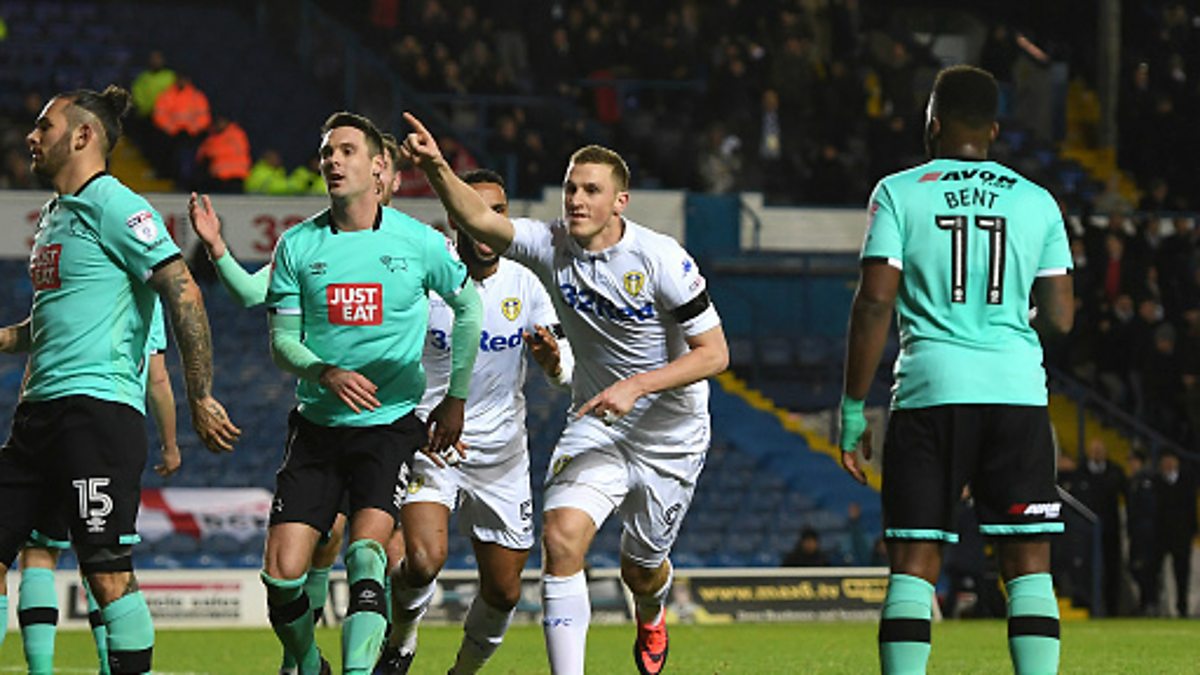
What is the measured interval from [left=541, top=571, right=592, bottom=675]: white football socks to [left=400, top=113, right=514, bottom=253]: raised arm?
1395mm

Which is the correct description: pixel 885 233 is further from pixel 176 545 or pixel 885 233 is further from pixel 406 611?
pixel 176 545

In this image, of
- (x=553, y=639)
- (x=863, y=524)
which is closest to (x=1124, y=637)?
(x=863, y=524)

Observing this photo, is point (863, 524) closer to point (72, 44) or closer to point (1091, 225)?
point (1091, 225)

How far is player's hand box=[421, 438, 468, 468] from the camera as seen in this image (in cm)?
948

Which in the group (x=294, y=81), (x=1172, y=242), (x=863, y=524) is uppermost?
(x=294, y=81)

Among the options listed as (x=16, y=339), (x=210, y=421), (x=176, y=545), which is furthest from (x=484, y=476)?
(x=176, y=545)

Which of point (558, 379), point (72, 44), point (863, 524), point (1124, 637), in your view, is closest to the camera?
point (558, 379)

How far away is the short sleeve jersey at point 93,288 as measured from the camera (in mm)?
7809

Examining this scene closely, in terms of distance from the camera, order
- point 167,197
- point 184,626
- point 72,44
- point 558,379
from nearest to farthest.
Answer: point 558,379, point 184,626, point 167,197, point 72,44

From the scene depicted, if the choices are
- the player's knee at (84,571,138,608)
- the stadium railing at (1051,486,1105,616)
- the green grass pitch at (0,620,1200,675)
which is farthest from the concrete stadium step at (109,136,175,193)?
the player's knee at (84,571,138,608)

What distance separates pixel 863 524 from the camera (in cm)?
2325

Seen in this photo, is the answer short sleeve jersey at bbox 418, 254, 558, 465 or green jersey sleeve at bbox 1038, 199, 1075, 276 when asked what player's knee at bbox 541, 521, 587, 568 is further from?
green jersey sleeve at bbox 1038, 199, 1075, 276

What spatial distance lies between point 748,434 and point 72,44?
991cm

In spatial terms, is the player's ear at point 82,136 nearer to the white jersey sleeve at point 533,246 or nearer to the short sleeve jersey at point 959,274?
the white jersey sleeve at point 533,246
